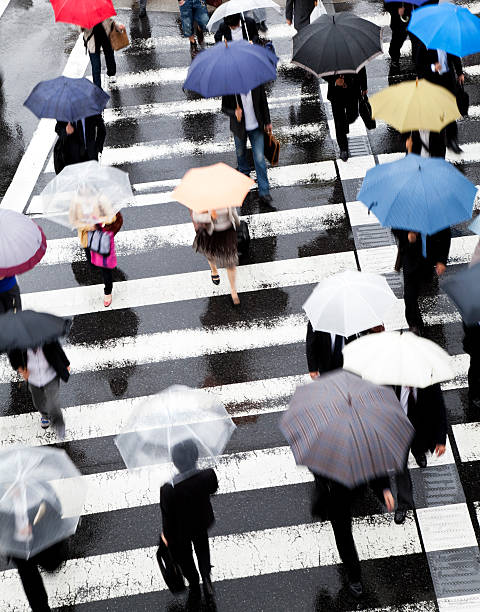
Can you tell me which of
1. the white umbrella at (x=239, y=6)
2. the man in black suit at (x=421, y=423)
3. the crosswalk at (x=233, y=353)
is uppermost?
the white umbrella at (x=239, y=6)

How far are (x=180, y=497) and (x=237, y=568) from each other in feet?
5.28

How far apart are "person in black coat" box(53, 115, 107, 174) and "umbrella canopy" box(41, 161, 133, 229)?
152 centimetres

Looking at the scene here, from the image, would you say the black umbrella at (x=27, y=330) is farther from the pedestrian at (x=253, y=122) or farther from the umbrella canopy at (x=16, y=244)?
the pedestrian at (x=253, y=122)

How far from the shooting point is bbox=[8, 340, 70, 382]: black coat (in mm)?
7633

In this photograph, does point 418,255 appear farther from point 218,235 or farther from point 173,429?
point 173,429

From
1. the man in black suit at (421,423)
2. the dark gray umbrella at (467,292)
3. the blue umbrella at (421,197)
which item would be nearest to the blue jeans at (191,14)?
the blue umbrella at (421,197)

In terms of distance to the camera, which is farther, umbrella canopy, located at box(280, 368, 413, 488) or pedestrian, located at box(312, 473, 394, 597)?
pedestrian, located at box(312, 473, 394, 597)

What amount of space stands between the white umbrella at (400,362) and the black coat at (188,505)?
1363mm

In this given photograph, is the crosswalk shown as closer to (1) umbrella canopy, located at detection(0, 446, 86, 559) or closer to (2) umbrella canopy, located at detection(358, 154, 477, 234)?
(1) umbrella canopy, located at detection(0, 446, 86, 559)

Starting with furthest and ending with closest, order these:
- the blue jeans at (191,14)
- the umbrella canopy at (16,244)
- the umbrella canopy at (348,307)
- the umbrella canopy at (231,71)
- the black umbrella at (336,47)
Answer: the blue jeans at (191,14) < the black umbrella at (336,47) < the umbrella canopy at (231,71) < the umbrella canopy at (16,244) < the umbrella canopy at (348,307)

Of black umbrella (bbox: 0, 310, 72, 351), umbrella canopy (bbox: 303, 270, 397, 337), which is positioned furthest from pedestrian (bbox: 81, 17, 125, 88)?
umbrella canopy (bbox: 303, 270, 397, 337)

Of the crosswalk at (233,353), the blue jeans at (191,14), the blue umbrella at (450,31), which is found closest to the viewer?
the crosswalk at (233,353)

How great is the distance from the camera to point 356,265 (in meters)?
10.5

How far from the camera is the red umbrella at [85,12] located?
40.4 ft
